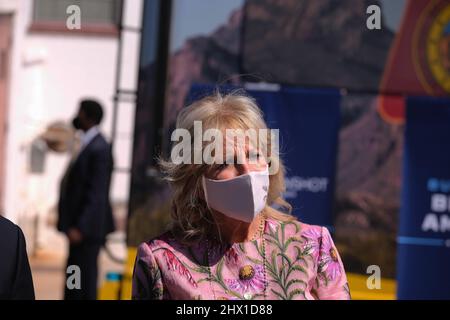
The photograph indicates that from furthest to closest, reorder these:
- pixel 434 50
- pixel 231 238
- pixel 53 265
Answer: pixel 53 265 → pixel 434 50 → pixel 231 238

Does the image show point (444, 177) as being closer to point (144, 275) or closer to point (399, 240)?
point (399, 240)

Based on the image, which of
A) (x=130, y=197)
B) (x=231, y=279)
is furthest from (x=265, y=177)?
(x=130, y=197)

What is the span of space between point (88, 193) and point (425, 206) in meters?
2.37

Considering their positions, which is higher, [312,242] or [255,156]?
[255,156]

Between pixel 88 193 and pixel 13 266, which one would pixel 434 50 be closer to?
pixel 88 193

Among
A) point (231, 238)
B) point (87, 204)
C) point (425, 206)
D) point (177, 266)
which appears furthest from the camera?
point (87, 204)

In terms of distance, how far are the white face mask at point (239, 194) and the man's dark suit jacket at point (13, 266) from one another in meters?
0.50

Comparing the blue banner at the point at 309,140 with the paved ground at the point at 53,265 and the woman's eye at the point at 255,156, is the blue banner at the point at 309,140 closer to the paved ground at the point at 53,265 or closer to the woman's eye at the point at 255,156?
the woman's eye at the point at 255,156

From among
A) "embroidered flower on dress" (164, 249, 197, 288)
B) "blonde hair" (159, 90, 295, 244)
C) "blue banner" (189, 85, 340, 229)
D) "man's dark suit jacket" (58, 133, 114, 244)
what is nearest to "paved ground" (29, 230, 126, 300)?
"man's dark suit jacket" (58, 133, 114, 244)

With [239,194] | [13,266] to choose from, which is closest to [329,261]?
[239,194]

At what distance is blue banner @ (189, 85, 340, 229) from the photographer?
548 cm

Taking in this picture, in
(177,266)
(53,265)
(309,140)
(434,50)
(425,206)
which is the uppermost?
(434,50)

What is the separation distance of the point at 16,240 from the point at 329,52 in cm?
420

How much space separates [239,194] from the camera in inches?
90.3
